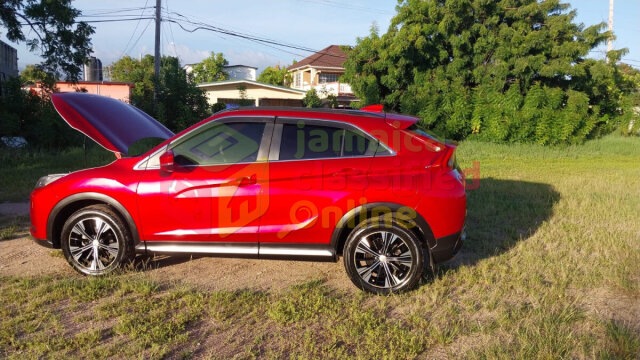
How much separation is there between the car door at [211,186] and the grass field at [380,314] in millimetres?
553

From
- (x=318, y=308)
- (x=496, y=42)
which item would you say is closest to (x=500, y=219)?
(x=318, y=308)

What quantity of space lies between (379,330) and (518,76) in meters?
17.5

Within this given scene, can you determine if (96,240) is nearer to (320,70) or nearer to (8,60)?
(8,60)

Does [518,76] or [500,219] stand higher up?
[518,76]

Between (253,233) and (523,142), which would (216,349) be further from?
(523,142)

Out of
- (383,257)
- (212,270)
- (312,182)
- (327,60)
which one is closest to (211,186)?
(312,182)

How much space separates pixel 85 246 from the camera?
14.7 feet

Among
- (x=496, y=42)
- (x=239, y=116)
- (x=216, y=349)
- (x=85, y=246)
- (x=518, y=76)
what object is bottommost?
(x=216, y=349)

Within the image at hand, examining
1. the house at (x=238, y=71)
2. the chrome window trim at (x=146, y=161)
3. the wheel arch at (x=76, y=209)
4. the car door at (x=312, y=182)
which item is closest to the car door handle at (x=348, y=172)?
the car door at (x=312, y=182)

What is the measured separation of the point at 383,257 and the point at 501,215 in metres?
3.57

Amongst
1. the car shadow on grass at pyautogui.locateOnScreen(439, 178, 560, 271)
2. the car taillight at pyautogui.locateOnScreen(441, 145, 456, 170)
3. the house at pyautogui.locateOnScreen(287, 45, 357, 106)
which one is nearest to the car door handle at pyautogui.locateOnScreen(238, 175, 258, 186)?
the car taillight at pyautogui.locateOnScreen(441, 145, 456, 170)

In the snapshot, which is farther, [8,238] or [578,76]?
[578,76]

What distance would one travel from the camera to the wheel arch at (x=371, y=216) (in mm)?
4066

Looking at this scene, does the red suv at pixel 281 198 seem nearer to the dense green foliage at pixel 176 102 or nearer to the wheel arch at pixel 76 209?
the wheel arch at pixel 76 209
